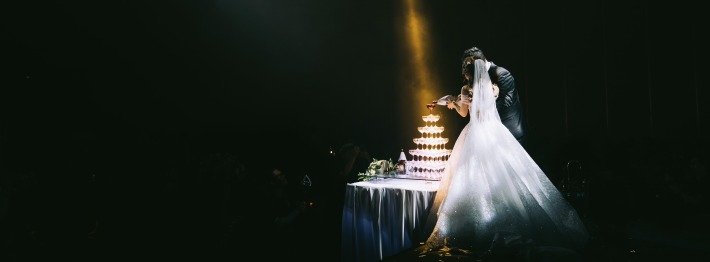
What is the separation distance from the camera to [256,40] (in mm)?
5980

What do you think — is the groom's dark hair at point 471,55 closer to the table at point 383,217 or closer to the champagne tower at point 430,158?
the champagne tower at point 430,158

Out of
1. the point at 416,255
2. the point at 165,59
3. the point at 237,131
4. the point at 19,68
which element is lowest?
the point at 416,255

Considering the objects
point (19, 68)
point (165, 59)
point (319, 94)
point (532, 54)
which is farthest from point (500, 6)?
point (19, 68)

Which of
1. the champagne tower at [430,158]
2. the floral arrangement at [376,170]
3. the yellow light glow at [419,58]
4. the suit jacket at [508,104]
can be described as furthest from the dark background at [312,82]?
the champagne tower at [430,158]

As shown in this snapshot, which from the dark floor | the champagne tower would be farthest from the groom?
the dark floor

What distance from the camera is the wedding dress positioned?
259 cm

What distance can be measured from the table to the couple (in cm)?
29

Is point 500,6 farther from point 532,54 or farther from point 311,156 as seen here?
point 311,156

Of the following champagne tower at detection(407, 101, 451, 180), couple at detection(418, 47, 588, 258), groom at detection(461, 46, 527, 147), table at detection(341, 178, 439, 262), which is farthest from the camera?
champagne tower at detection(407, 101, 451, 180)

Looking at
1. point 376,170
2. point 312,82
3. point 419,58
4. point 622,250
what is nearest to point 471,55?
point 376,170

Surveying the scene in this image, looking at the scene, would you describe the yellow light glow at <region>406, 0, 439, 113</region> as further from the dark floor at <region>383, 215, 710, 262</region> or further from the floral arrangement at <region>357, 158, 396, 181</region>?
the dark floor at <region>383, 215, 710, 262</region>

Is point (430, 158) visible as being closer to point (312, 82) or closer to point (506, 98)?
point (506, 98)

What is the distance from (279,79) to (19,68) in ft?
10.2

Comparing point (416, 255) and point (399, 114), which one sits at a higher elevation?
point (399, 114)
